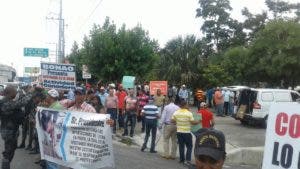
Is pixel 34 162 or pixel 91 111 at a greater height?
pixel 91 111

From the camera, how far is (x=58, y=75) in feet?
49.9

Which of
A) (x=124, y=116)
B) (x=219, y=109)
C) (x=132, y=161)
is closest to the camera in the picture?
(x=132, y=161)

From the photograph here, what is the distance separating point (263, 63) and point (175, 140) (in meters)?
26.4

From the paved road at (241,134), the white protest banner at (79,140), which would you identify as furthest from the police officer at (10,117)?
the paved road at (241,134)

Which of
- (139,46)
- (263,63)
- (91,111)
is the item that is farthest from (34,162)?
(263,63)

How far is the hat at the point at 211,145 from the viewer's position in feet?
12.5

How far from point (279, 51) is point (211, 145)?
37.5 metres

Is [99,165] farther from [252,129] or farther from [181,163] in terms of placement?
[252,129]

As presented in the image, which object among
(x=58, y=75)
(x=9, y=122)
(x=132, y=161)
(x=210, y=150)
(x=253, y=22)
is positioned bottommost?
(x=132, y=161)

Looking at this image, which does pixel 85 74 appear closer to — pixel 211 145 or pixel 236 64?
pixel 236 64

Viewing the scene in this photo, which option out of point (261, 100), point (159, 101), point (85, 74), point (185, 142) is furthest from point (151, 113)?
point (85, 74)

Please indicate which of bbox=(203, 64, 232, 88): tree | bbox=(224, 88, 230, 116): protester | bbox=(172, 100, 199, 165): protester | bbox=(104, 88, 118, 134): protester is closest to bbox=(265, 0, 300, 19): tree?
bbox=(203, 64, 232, 88): tree

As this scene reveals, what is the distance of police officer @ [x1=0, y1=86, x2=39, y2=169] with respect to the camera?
10.6 metres

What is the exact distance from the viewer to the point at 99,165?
9141 millimetres
